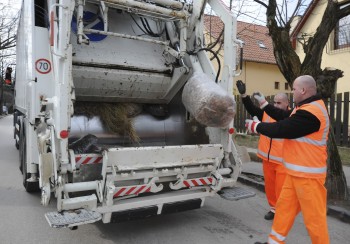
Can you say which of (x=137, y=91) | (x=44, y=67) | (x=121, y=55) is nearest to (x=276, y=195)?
(x=137, y=91)

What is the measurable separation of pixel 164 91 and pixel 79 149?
1.36 metres

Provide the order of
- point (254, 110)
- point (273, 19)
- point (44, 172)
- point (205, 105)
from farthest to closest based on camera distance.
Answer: point (273, 19) < point (254, 110) < point (205, 105) < point (44, 172)

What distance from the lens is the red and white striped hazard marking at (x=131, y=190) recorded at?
11.4ft

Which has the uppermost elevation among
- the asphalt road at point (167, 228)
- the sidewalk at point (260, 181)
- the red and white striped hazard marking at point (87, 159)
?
the red and white striped hazard marking at point (87, 159)

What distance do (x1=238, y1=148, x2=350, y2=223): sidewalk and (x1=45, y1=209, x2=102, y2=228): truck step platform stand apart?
114 inches

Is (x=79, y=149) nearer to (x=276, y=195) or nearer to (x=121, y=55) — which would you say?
(x=121, y=55)

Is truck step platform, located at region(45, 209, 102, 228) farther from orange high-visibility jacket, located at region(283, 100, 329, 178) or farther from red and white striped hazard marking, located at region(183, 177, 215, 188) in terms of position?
orange high-visibility jacket, located at region(283, 100, 329, 178)

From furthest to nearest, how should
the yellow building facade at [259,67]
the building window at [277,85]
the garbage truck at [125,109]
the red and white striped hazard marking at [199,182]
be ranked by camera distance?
the building window at [277,85]
the yellow building facade at [259,67]
the red and white striped hazard marking at [199,182]
the garbage truck at [125,109]

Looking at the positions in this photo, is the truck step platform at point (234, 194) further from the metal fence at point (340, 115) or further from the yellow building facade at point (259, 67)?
the yellow building facade at point (259, 67)

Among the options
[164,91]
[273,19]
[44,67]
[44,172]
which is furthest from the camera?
[273,19]

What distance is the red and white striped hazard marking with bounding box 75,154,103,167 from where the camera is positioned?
138 inches

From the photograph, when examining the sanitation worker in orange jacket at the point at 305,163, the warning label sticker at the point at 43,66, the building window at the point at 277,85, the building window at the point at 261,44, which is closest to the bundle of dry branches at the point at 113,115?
the warning label sticker at the point at 43,66

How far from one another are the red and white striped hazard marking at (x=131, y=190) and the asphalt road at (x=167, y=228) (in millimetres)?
479

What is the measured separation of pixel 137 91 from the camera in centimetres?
482
